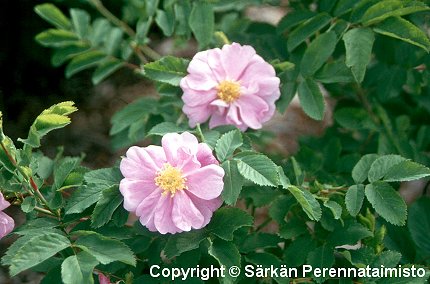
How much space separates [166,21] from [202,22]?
16 centimetres

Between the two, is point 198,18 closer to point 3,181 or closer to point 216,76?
point 216,76

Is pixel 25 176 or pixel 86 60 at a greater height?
pixel 25 176

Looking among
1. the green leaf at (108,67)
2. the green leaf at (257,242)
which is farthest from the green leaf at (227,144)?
the green leaf at (108,67)

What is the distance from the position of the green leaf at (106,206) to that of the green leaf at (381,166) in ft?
1.58

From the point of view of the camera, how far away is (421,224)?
1.58 metres

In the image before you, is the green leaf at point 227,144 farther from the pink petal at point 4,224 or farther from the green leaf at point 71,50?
the green leaf at point 71,50

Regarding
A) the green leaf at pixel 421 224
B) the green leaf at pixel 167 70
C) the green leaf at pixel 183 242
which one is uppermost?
the green leaf at pixel 167 70

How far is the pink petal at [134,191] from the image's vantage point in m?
1.18

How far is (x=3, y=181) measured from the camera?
3.89ft

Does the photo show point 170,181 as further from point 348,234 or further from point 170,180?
point 348,234

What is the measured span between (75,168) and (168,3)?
1.87ft

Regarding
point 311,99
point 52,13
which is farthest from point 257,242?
point 52,13

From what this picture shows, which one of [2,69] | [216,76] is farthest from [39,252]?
[2,69]

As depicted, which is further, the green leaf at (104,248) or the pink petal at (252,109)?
the pink petal at (252,109)
